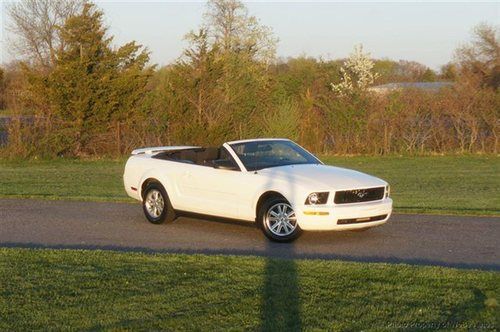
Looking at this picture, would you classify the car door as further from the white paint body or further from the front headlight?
the front headlight

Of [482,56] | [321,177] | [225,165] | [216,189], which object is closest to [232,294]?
[321,177]

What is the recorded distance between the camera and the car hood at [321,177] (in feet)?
36.2

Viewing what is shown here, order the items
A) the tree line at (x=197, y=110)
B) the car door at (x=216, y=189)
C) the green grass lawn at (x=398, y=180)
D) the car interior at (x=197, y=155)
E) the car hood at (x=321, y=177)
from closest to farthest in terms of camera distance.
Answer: the car hood at (x=321, y=177) → the car door at (x=216, y=189) → the car interior at (x=197, y=155) → the green grass lawn at (x=398, y=180) → the tree line at (x=197, y=110)

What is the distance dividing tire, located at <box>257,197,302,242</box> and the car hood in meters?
0.36

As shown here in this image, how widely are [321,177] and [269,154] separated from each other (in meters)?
1.45

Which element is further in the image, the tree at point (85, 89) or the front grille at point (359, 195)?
the tree at point (85, 89)

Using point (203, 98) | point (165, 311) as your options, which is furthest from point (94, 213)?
point (203, 98)

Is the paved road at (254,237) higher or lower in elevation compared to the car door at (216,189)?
lower

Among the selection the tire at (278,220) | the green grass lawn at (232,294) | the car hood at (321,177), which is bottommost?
the green grass lawn at (232,294)

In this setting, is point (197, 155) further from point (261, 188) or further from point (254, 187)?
point (261, 188)

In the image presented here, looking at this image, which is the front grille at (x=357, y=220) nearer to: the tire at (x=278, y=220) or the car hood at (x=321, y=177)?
the car hood at (x=321, y=177)

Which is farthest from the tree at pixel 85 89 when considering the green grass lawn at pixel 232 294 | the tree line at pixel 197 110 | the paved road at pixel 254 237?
the green grass lawn at pixel 232 294

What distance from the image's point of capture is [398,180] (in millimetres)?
22000

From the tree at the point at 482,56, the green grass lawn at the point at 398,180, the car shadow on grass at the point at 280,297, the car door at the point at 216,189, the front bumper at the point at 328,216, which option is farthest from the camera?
the tree at the point at 482,56
